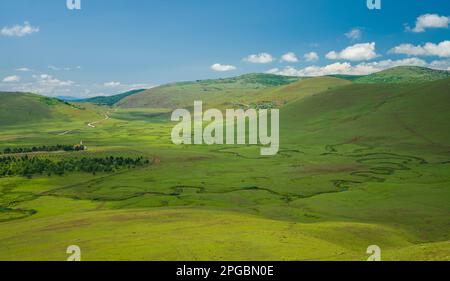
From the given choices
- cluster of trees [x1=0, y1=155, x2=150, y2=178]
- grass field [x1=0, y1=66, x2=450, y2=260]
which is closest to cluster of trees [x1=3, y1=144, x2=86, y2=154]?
grass field [x1=0, y1=66, x2=450, y2=260]

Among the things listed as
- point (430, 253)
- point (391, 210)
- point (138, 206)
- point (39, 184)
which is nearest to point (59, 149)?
point (39, 184)

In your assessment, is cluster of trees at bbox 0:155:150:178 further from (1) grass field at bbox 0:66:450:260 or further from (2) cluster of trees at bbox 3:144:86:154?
(2) cluster of trees at bbox 3:144:86:154

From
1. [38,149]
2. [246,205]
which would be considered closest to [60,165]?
[38,149]

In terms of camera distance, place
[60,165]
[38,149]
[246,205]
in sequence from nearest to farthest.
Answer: [246,205] → [60,165] → [38,149]

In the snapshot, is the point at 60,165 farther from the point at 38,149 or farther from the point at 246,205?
the point at 246,205

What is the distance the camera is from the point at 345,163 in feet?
484

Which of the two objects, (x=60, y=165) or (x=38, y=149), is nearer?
(x=60, y=165)

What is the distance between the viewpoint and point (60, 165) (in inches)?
5684

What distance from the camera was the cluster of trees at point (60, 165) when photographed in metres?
137

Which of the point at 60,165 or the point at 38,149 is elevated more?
the point at 38,149

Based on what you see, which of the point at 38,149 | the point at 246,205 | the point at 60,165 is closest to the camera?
the point at 246,205
